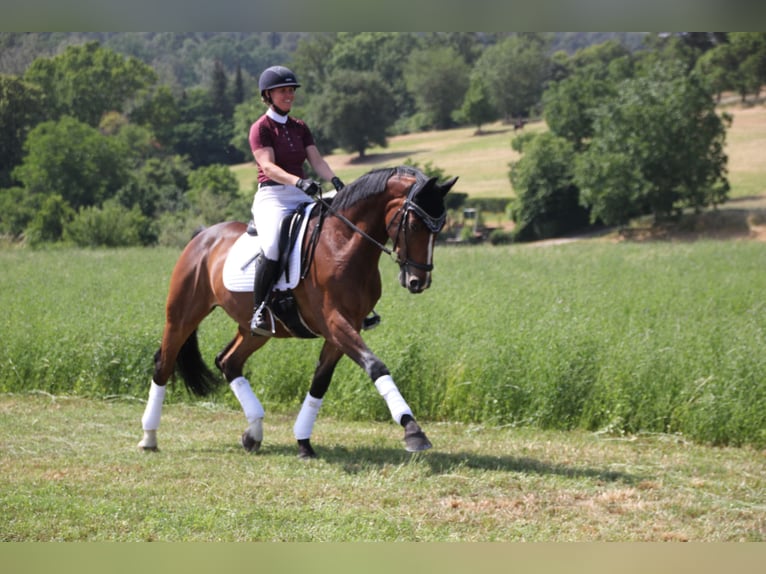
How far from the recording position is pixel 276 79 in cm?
773

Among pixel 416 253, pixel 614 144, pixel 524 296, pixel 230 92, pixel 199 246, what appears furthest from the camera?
pixel 230 92

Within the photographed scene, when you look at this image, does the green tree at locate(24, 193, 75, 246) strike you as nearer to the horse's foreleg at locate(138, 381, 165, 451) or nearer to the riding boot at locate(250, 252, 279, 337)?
the horse's foreleg at locate(138, 381, 165, 451)

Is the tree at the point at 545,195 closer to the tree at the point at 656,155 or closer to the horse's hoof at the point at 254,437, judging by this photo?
the tree at the point at 656,155

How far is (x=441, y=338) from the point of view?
12016mm

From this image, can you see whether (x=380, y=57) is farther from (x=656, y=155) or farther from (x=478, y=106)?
(x=656, y=155)

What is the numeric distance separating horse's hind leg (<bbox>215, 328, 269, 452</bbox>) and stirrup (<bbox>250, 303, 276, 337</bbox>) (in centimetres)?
68

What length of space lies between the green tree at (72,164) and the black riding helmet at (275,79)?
50.8m

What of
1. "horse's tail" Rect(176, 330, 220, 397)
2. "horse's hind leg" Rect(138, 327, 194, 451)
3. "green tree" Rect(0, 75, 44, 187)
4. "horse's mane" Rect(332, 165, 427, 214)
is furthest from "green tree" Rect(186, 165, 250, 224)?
"horse's mane" Rect(332, 165, 427, 214)

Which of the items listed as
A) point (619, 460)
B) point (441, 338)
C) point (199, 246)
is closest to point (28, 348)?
point (199, 246)

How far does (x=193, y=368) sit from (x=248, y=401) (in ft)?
3.56

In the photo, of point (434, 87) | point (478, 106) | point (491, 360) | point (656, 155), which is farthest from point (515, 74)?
point (491, 360)

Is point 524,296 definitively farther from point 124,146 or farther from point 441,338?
point 124,146

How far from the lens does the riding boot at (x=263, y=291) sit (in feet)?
26.0

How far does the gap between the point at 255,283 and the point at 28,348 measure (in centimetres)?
577
